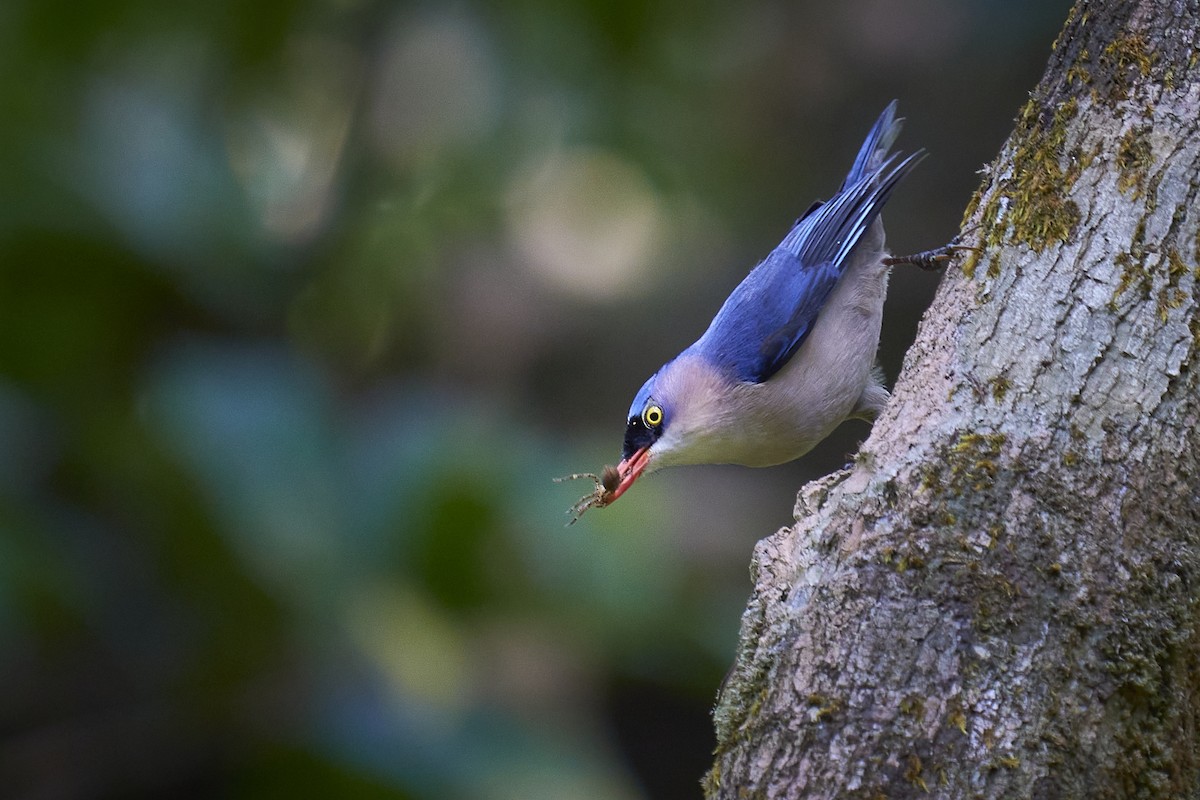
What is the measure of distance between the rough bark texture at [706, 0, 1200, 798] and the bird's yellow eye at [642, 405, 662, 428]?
4.52 ft

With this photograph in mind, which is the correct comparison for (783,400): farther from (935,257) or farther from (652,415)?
(935,257)

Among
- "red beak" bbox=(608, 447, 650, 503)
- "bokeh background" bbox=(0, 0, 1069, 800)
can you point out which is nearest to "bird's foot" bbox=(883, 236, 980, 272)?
"red beak" bbox=(608, 447, 650, 503)

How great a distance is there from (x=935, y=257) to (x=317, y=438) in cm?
300

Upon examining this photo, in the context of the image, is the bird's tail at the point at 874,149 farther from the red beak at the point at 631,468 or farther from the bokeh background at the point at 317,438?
the bokeh background at the point at 317,438

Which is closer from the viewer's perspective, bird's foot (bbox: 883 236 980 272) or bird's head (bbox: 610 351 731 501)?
bird's foot (bbox: 883 236 980 272)

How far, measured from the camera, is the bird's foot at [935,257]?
3.21 metres

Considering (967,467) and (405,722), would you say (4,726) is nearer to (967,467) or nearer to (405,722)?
(405,722)

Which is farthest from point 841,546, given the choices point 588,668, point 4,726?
point 4,726

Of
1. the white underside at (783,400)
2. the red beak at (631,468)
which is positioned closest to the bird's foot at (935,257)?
the white underside at (783,400)

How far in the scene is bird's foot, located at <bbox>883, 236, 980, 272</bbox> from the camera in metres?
3.21

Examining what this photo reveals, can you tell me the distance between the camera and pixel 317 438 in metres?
5.39

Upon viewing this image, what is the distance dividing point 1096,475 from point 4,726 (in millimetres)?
5307

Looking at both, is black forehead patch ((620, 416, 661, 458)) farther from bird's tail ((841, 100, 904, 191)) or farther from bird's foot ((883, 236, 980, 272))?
bird's tail ((841, 100, 904, 191))

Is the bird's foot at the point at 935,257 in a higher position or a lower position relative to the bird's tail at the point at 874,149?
lower
